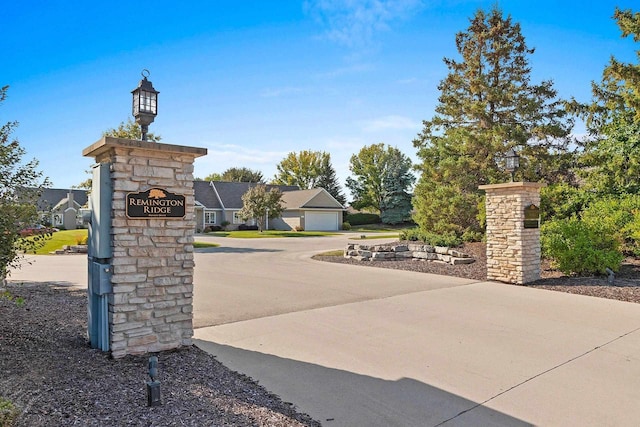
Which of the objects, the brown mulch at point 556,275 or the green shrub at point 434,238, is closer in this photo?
the brown mulch at point 556,275

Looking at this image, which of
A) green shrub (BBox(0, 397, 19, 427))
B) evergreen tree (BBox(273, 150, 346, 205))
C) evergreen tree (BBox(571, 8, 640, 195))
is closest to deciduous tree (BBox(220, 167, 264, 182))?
evergreen tree (BBox(273, 150, 346, 205))

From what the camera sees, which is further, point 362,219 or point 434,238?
point 362,219

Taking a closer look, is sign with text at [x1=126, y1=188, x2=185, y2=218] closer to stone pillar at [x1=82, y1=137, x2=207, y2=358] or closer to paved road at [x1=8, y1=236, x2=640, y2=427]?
stone pillar at [x1=82, y1=137, x2=207, y2=358]

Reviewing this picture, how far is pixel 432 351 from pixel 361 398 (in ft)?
5.04

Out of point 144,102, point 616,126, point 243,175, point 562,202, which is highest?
point 243,175

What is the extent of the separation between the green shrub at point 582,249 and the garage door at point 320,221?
2921 centimetres

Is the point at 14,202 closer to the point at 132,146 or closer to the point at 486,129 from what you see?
the point at 132,146

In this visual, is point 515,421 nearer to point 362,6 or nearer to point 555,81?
point 362,6

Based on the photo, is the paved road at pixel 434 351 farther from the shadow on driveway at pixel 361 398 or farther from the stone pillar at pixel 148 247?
the stone pillar at pixel 148 247

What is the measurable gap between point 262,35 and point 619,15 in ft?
34.7

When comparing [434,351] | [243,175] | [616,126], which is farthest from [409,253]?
[243,175]

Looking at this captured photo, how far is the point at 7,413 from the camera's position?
2586 mm

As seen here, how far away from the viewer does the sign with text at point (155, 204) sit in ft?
13.8

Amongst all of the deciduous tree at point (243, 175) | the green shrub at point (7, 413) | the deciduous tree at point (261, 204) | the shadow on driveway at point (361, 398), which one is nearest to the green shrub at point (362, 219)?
the deciduous tree at point (261, 204)
